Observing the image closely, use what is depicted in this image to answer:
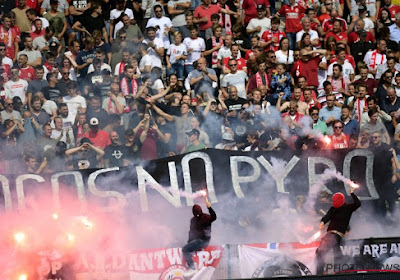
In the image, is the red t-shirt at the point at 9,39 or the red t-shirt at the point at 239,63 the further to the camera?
the red t-shirt at the point at 9,39

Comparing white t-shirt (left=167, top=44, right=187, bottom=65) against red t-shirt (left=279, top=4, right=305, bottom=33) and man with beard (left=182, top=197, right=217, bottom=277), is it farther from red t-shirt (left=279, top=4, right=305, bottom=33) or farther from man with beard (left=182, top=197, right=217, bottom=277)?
man with beard (left=182, top=197, right=217, bottom=277)

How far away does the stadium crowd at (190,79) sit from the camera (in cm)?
1742

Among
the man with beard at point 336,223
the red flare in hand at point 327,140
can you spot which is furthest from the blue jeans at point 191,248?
the red flare in hand at point 327,140

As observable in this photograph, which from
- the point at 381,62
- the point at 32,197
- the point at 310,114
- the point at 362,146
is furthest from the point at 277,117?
the point at 32,197

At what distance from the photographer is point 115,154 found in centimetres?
1720

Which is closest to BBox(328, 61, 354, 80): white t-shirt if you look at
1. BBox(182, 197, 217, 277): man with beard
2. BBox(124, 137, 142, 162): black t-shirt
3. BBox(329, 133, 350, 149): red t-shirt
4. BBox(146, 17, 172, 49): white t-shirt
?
BBox(329, 133, 350, 149): red t-shirt

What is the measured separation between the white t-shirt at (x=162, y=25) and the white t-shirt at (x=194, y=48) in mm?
346

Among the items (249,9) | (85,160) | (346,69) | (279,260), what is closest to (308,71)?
(346,69)

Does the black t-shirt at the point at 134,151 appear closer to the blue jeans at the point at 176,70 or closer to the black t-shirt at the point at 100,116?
the black t-shirt at the point at 100,116

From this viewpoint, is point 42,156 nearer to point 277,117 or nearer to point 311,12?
point 277,117

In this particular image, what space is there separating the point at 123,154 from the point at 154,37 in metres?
3.28

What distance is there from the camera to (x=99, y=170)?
53.2ft

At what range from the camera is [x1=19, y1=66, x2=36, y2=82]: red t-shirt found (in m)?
19.2

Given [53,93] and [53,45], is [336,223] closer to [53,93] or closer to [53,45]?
[53,93]
